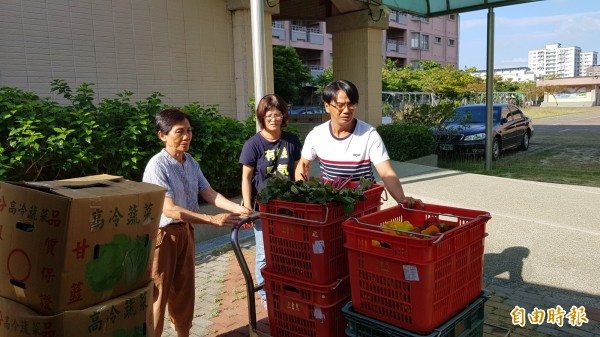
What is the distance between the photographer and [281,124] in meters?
3.76

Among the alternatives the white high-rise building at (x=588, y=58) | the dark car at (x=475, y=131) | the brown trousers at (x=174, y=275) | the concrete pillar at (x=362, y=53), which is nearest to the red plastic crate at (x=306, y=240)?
the brown trousers at (x=174, y=275)

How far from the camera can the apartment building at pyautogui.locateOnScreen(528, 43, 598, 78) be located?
551 ft

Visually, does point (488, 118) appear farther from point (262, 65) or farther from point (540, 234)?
point (262, 65)

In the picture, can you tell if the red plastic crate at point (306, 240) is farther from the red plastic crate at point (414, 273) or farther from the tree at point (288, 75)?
the tree at point (288, 75)

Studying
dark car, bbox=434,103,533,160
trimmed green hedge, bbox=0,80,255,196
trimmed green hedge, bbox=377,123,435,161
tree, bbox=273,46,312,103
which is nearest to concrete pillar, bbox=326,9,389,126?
trimmed green hedge, bbox=377,123,435,161

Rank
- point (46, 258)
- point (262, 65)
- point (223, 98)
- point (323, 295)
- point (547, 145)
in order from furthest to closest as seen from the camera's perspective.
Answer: point (547, 145) < point (223, 98) < point (262, 65) < point (323, 295) < point (46, 258)

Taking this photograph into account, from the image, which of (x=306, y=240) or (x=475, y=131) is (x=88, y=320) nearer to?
(x=306, y=240)

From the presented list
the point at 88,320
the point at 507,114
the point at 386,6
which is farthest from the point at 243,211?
the point at 507,114

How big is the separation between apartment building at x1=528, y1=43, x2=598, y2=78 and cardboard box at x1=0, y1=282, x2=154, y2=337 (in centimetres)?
18607

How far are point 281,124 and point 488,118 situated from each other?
28.7 feet

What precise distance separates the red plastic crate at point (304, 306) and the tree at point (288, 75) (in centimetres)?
2260

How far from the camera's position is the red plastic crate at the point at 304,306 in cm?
256

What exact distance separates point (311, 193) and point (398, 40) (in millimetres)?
51247

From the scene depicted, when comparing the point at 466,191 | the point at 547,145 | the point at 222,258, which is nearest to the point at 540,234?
the point at 466,191
